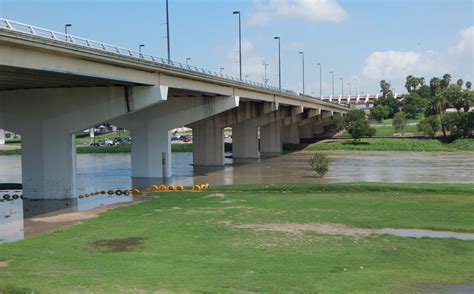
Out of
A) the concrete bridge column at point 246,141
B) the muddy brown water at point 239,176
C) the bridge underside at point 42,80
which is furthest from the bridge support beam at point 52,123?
the concrete bridge column at point 246,141

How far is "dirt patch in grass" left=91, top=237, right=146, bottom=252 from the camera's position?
20.3 metres

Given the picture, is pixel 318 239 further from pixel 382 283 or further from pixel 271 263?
pixel 382 283

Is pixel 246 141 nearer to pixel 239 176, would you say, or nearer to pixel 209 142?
pixel 209 142

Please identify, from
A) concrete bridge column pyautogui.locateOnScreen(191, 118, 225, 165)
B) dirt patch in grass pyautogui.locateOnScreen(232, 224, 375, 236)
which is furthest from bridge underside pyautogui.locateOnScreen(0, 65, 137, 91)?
concrete bridge column pyautogui.locateOnScreen(191, 118, 225, 165)

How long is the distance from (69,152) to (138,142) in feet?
51.6

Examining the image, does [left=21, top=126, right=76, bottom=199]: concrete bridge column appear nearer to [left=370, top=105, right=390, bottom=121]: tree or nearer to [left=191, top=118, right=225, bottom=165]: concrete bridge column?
[left=191, top=118, right=225, bottom=165]: concrete bridge column

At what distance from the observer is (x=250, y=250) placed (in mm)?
19562

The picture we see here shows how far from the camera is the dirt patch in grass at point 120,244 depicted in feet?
66.6

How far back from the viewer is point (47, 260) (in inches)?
729

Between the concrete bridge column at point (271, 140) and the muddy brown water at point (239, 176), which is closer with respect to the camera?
the muddy brown water at point (239, 176)

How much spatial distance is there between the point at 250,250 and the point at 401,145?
81545 mm

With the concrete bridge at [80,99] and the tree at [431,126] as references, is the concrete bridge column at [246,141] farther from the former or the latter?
the tree at [431,126]

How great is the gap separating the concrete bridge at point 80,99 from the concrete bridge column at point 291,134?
1928 inches

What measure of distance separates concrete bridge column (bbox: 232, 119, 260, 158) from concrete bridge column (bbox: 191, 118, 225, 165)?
13.8 m
